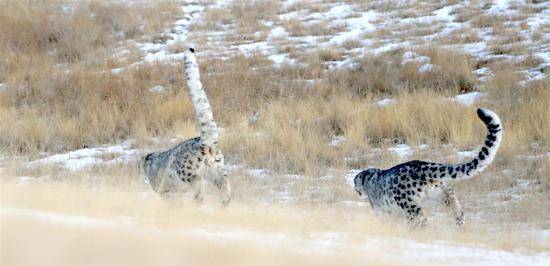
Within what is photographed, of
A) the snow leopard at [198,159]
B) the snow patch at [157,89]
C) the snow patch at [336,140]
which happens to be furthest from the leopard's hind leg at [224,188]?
the snow patch at [157,89]

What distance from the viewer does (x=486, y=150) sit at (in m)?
7.35

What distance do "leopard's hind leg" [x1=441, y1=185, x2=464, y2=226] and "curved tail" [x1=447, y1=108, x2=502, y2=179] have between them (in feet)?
0.50

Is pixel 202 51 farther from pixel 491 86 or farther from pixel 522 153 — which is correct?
pixel 522 153

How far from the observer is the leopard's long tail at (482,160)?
7.09m

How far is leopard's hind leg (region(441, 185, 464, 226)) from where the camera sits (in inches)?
294

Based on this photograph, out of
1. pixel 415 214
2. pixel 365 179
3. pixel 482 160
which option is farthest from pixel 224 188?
pixel 482 160

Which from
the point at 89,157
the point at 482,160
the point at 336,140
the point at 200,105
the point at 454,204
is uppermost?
the point at 200,105

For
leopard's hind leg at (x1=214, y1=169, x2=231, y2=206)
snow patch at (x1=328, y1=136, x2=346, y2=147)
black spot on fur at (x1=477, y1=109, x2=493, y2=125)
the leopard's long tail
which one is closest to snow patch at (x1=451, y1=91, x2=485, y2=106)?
snow patch at (x1=328, y1=136, x2=346, y2=147)

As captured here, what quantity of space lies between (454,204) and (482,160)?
1.44 feet

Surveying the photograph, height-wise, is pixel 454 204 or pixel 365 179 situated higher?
pixel 454 204

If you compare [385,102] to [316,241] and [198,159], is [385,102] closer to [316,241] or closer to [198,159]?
[198,159]

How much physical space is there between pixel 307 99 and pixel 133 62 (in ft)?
16.9

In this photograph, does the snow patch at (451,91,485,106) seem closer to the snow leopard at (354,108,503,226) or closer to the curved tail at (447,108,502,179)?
the snow leopard at (354,108,503,226)

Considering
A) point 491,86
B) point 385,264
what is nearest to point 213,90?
point 491,86
